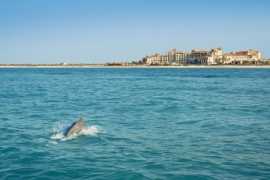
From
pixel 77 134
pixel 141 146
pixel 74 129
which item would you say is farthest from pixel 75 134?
pixel 141 146

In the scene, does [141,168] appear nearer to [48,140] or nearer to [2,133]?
[48,140]

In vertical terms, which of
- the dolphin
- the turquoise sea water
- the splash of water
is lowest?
the turquoise sea water

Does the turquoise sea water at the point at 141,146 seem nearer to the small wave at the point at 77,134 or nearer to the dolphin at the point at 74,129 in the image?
the small wave at the point at 77,134

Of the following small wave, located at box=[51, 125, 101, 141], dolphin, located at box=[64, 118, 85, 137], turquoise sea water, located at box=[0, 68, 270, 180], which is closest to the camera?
turquoise sea water, located at box=[0, 68, 270, 180]

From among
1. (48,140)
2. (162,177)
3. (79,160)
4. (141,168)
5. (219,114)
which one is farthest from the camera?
(219,114)

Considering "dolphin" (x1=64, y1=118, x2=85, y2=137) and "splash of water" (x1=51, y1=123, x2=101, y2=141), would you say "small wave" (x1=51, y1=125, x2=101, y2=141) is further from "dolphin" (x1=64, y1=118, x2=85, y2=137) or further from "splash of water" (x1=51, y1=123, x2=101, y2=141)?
"dolphin" (x1=64, y1=118, x2=85, y2=137)

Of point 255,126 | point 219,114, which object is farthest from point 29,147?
point 219,114

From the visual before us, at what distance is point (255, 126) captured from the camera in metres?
24.0

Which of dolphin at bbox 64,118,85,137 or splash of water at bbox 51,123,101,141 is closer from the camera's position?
splash of water at bbox 51,123,101,141

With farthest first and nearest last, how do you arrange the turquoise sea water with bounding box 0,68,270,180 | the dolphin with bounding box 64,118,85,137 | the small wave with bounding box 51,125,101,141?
the dolphin with bounding box 64,118,85,137 → the small wave with bounding box 51,125,101,141 → the turquoise sea water with bounding box 0,68,270,180

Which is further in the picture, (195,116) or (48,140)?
(195,116)

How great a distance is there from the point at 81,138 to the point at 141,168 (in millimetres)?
6275

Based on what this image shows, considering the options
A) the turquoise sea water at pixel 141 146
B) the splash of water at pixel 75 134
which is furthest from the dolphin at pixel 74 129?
the turquoise sea water at pixel 141 146

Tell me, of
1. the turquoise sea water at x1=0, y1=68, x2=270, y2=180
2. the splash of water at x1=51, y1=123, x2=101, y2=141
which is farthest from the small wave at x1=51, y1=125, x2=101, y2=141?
the turquoise sea water at x1=0, y1=68, x2=270, y2=180
